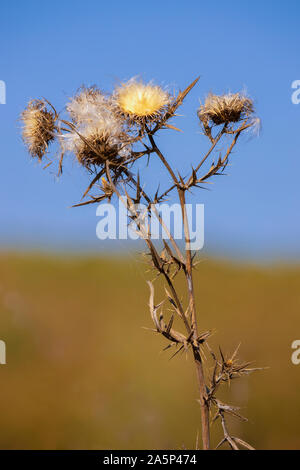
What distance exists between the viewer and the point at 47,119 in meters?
3.00

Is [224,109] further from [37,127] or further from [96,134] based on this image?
[37,127]

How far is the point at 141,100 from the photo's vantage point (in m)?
2.72

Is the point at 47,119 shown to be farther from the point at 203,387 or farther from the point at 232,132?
the point at 203,387

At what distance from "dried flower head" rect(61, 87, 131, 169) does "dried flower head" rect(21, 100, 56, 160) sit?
0.14 meters

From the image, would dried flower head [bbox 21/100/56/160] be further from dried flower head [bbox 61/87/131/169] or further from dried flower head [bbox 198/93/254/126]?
dried flower head [bbox 198/93/254/126]

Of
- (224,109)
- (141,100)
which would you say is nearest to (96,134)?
(141,100)

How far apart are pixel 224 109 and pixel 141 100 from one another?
1.82ft

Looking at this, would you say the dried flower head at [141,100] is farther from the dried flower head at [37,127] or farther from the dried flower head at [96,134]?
the dried flower head at [37,127]

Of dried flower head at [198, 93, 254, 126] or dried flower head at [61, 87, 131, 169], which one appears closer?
dried flower head at [61, 87, 131, 169]

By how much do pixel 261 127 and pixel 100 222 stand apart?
1.25 meters

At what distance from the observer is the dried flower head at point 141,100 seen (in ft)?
8.90

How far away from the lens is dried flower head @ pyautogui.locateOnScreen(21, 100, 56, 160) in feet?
9.87

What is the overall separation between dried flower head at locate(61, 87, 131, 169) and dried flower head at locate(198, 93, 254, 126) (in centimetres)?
58

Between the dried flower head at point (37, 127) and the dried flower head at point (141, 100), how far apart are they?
1.63 feet
